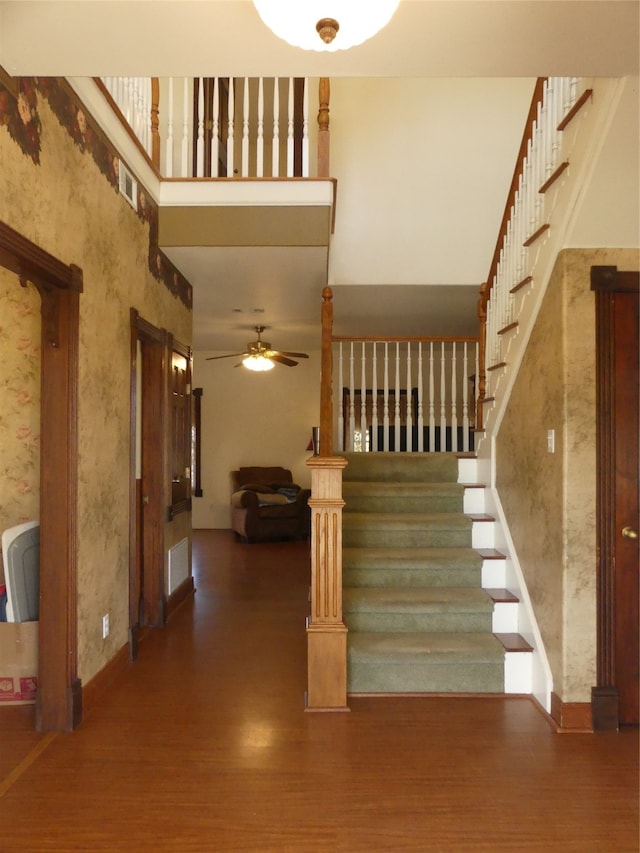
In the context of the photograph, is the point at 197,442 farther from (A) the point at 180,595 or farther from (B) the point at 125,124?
(B) the point at 125,124

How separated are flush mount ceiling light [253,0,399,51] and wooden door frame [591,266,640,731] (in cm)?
198

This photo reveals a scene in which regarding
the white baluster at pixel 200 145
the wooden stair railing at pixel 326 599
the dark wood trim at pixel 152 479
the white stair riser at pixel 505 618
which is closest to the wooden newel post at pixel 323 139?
the white baluster at pixel 200 145

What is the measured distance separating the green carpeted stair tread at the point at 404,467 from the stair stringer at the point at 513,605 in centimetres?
38

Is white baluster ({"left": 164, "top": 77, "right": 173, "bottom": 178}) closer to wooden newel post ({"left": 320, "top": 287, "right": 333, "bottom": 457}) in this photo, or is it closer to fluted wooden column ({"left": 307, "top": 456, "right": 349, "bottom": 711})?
wooden newel post ({"left": 320, "top": 287, "right": 333, "bottom": 457})

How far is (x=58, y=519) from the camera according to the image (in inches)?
118

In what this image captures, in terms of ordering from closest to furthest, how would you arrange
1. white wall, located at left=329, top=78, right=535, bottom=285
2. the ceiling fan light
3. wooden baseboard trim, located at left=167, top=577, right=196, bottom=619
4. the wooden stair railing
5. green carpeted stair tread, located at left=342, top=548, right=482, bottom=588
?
the wooden stair railing, green carpeted stair tread, located at left=342, top=548, right=482, bottom=588, wooden baseboard trim, located at left=167, top=577, right=196, bottom=619, white wall, located at left=329, top=78, right=535, bottom=285, the ceiling fan light

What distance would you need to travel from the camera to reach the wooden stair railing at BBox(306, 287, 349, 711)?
3.28 m

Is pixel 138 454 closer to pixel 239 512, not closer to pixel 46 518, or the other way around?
pixel 46 518

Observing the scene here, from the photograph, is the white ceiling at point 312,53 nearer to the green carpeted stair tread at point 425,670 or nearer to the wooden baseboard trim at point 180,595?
the green carpeted stair tread at point 425,670

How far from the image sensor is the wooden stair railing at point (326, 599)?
328cm

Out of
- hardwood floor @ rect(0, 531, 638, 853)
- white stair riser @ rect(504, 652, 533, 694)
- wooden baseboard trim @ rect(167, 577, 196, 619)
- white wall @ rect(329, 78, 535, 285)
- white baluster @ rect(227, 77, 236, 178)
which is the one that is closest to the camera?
hardwood floor @ rect(0, 531, 638, 853)

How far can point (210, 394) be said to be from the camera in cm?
988

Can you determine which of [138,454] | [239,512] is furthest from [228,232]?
[239,512]

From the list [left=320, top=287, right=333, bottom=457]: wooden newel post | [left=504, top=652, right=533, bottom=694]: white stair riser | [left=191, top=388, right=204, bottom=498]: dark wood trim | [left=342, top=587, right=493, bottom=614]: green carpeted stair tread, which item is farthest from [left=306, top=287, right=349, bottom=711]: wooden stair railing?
[left=191, top=388, right=204, bottom=498]: dark wood trim
